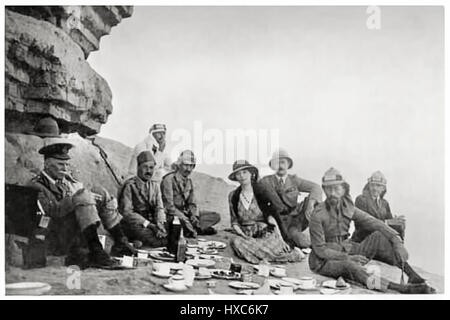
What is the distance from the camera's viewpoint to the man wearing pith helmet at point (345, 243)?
5.95 metres

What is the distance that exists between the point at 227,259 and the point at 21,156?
2178 millimetres

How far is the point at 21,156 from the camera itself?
19.1ft

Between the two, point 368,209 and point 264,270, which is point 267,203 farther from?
point 368,209

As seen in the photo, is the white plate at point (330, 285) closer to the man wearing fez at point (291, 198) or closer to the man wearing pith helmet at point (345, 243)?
the man wearing pith helmet at point (345, 243)

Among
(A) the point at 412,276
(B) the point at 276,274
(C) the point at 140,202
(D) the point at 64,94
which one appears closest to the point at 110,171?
(C) the point at 140,202

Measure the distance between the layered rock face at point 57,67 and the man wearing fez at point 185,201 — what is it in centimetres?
86

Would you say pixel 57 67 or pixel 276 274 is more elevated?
pixel 57 67

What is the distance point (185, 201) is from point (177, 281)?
77 cm

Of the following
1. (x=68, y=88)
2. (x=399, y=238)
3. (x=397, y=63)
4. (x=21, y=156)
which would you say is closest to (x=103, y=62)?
(x=68, y=88)

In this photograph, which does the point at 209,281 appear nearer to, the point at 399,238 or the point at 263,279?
the point at 263,279

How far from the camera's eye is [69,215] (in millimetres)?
5832

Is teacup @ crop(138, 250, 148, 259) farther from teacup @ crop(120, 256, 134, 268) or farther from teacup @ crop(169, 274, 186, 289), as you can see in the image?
teacup @ crop(169, 274, 186, 289)

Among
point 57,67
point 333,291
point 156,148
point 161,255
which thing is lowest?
point 333,291

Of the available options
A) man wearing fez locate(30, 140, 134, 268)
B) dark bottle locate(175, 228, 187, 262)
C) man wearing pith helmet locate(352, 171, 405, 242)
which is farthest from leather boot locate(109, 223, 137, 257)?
man wearing pith helmet locate(352, 171, 405, 242)
